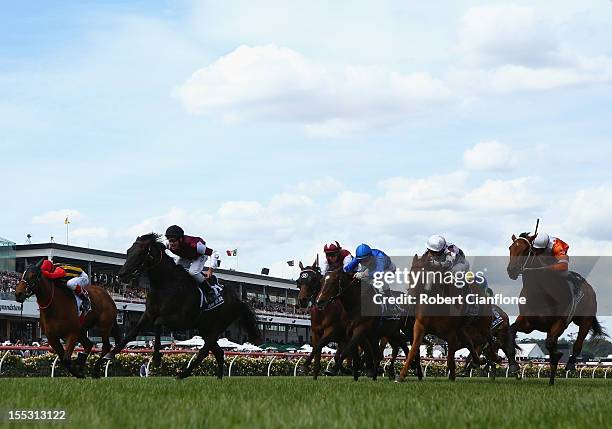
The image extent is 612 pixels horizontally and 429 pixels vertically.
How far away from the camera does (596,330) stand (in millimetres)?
14945

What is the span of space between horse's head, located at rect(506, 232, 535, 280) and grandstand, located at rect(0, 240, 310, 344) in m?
27.3

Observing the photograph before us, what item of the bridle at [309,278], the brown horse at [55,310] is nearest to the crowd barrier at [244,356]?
the bridle at [309,278]

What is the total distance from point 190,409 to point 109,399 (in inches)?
51.9

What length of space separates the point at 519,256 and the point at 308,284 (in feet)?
14.2

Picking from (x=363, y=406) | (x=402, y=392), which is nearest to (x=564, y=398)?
(x=402, y=392)

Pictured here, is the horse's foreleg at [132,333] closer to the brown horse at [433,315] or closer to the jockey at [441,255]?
the brown horse at [433,315]

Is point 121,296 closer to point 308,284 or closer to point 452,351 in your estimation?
point 308,284

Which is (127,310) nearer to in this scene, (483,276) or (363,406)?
(483,276)

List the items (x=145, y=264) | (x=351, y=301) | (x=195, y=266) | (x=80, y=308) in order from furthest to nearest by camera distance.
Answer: (x=80, y=308), (x=351, y=301), (x=195, y=266), (x=145, y=264)

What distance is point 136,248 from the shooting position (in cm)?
1168

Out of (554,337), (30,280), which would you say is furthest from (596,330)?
(30,280)

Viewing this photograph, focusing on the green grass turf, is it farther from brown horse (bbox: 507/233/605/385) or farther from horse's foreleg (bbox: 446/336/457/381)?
horse's foreleg (bbox: 446/336/457/381)

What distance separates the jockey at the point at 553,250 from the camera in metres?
12.3

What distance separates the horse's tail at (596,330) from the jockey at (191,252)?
611 cm
